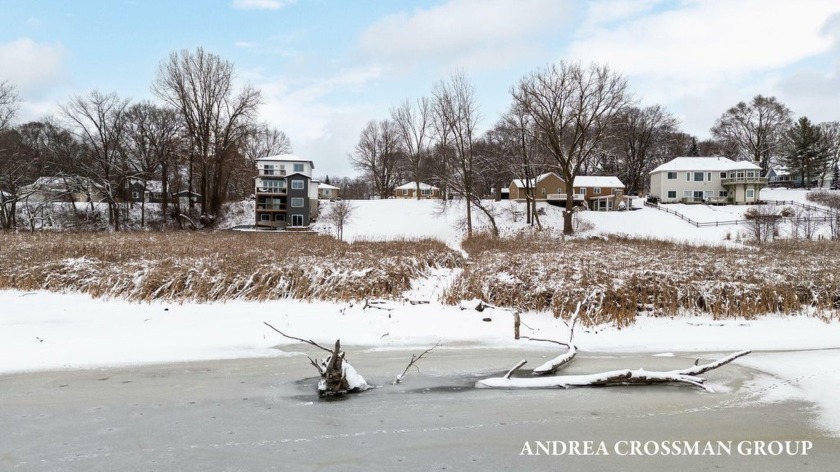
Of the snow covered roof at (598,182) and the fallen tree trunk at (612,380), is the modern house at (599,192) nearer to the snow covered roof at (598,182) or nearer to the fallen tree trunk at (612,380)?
the snow covered roof at (598,182)

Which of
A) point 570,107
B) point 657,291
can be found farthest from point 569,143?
point 657,291

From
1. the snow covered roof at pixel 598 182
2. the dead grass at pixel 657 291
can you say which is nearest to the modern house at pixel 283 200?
the snow covered roof at pixel 598 182

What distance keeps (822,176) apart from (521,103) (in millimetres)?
60363

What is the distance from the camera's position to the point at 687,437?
467 cm

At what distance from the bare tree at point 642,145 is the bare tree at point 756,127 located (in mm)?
10295

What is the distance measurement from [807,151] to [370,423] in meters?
86.0

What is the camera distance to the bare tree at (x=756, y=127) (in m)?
71.4

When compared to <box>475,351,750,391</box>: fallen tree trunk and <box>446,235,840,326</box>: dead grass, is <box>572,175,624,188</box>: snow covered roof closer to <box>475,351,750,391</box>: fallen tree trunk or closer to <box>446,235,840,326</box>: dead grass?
<box>446,235,840,326</box>: dead grass

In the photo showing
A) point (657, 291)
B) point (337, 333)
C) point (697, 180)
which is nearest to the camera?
point (337, 333)

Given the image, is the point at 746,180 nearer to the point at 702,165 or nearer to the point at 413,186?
the point at 702,165

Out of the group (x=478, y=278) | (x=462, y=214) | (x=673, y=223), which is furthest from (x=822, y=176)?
(x=478, y=278)

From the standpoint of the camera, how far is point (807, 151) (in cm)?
6812

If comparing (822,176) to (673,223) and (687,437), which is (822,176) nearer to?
(673,223)

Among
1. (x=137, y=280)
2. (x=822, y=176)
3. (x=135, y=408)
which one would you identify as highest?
(x=822, y=176)
